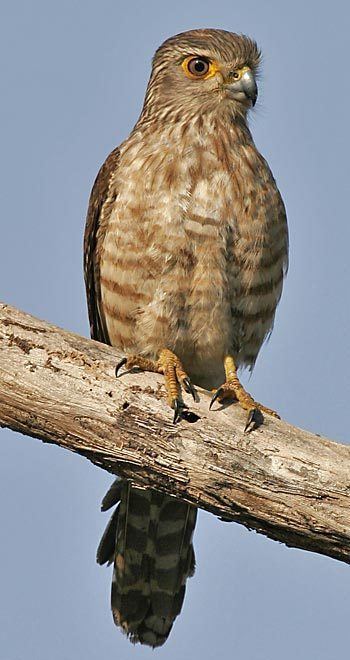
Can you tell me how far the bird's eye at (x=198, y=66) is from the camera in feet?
21.1

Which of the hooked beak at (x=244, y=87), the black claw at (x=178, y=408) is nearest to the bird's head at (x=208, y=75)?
the hooked beak at (x=244, y=87)

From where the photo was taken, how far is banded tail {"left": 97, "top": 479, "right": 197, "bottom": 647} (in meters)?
6.34

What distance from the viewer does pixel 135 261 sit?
5855 mm

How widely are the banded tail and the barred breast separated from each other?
36.2 inches

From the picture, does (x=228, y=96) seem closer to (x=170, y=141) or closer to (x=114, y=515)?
(x=170, y=141)

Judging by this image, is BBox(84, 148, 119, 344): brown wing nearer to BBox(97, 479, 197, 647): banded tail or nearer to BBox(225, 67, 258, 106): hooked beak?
BBox(225, 67, 258, 106): hooked beak

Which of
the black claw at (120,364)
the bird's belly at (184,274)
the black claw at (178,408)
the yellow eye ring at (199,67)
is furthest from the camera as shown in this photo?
the yellow eye ring at (199,67)

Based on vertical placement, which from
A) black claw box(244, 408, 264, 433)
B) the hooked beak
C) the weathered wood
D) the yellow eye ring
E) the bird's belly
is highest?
the yellow eye ring

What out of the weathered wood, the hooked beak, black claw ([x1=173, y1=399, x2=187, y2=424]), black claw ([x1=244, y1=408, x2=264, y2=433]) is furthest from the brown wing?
black claw ([x1=244, y1=408, x2=264, y2=433])

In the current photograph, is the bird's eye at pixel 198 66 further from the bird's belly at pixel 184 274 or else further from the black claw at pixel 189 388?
the black claw at pixel 189 388

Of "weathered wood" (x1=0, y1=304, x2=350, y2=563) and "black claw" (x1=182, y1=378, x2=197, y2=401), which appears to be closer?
"weathered wood" (x1=0, y1=304, x2=350, y2=563)

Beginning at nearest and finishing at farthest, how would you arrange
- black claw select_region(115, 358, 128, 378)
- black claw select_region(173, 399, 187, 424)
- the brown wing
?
1. black claw select_region(173, 399, 187, 424)
2. black claw select_region(115, 358, 128, 378)
3. the brown wing

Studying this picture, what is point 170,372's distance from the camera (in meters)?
5.47

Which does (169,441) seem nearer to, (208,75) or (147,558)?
(147,558)
